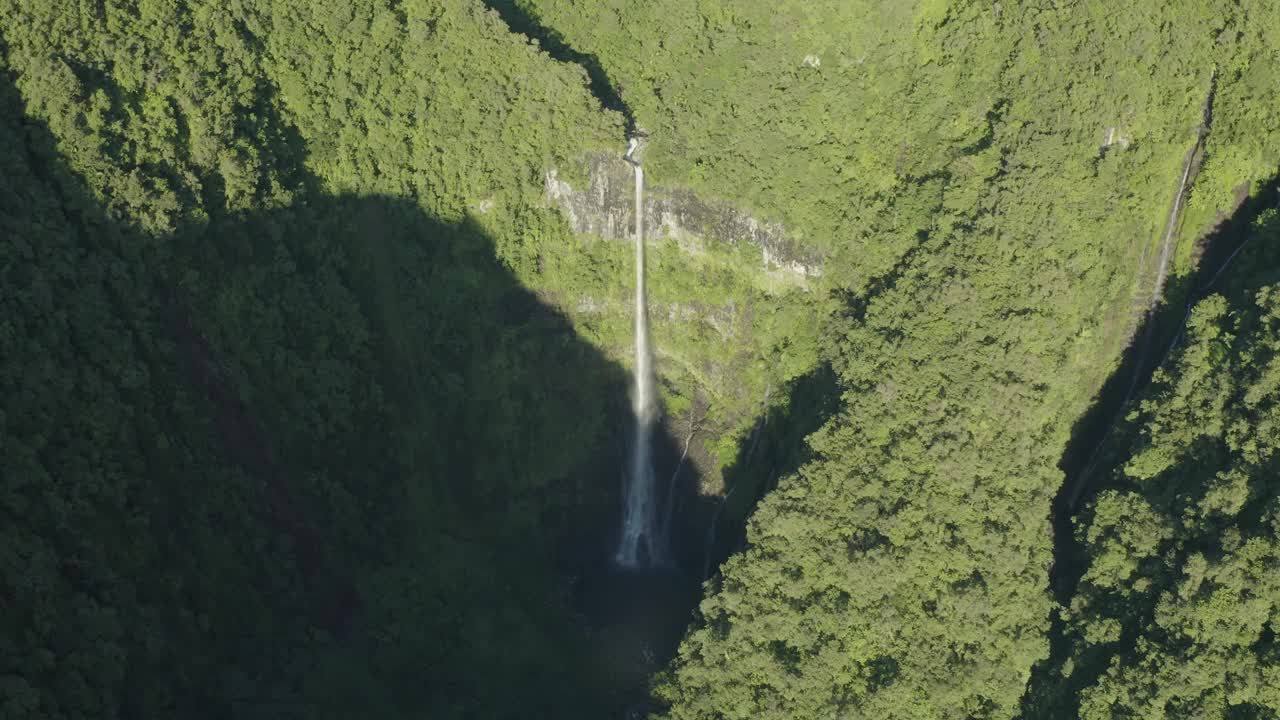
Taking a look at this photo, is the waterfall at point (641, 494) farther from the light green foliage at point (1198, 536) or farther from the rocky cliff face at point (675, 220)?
the light green foliage at point (1198, 536)

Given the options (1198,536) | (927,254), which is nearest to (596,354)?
(927,254)

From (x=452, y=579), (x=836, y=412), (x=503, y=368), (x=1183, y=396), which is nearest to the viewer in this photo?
(x=1183, y=396)

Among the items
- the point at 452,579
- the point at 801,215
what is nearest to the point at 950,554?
the point at 801,215

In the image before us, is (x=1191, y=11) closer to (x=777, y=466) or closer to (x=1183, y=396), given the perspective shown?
(x=1183, y=396)

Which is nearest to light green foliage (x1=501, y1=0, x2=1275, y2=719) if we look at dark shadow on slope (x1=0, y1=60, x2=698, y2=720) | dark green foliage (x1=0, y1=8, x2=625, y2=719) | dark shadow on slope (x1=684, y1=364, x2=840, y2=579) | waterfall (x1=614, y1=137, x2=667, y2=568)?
dark shadow on slope (x1=684, y1=364, x2=840, y2=579)

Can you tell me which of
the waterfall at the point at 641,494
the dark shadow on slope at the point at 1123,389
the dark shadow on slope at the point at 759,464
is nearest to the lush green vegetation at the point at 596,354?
the dark shadow on slope at the point at 759,464

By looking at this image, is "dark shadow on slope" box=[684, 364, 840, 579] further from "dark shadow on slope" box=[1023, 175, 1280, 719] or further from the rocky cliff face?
"dark shadow on slope" box=[1023, 175, 1280, 719]
